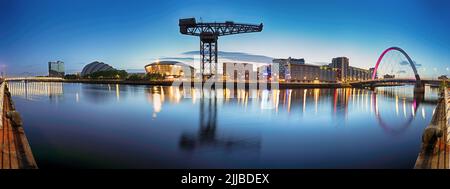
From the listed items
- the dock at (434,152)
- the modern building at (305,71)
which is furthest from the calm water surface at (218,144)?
the modern building at (305,71)

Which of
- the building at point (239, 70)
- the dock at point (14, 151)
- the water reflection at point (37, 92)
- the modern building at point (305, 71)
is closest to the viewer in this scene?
the dock at point (14, 151)

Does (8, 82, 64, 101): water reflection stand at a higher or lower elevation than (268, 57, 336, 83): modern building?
lower

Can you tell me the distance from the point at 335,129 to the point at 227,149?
4.67 m

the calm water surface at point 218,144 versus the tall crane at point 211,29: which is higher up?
the tall crane at point 211,29

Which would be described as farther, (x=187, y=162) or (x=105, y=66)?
(x=105, y=66)

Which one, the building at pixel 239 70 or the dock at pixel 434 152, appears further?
the building at pixel 239 70

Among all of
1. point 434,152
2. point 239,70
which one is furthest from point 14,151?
point 239,70

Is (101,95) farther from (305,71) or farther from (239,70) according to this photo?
(305,71)

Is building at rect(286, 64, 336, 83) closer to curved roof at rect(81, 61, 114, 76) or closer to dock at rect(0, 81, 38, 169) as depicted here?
curved roof at rect(81, 61, 114, 76)

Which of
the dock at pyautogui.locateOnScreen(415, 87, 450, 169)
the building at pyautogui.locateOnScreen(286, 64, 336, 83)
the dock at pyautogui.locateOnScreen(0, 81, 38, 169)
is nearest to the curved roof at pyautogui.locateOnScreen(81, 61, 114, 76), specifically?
the building at pyautogui.locateOnScreen(286, 64, 336, 83)

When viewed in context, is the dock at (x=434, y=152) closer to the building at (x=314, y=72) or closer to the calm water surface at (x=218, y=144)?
the calm water surface at (x=218, y=144)

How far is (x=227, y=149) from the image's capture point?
632cm
